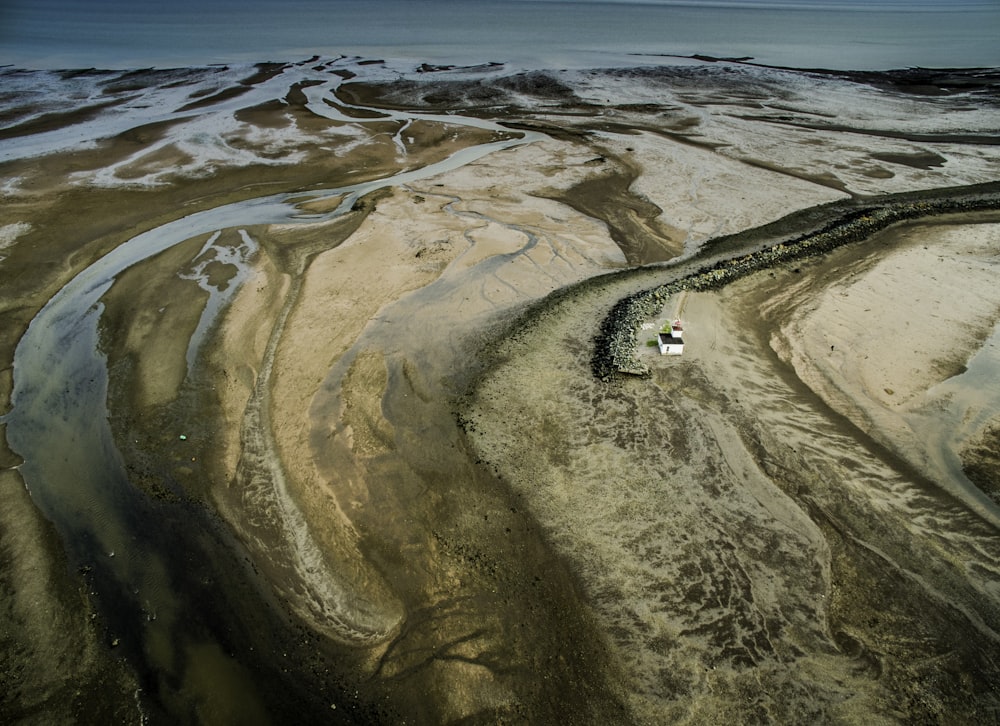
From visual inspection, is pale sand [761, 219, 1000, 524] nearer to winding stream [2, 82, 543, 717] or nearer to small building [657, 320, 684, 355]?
small building [657, 320, 684, 355]

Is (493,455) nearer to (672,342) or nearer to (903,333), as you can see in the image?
(672,342)

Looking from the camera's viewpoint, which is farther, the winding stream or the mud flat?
the winding stream

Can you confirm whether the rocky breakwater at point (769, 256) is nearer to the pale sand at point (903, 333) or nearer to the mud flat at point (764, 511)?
the mud flat at point (764, 511)

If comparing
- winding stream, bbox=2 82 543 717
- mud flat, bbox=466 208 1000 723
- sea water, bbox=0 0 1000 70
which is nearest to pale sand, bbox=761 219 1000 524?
mud flat, bbox=466 208 1000 723

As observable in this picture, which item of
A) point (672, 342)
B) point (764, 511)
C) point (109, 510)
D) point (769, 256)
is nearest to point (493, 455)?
point (764, 511)

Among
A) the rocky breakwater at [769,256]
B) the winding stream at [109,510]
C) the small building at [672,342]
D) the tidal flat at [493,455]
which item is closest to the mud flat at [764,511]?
the tidal flat at [493,455]
